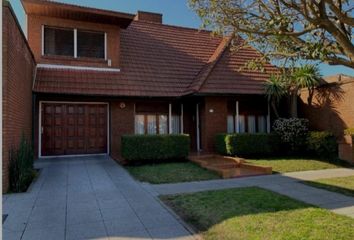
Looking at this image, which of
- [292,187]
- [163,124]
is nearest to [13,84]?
[163,124]

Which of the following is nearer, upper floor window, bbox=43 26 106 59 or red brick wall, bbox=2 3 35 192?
red brick wall, bbox=2 3 35 192

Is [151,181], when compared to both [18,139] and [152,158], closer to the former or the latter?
[152,158]

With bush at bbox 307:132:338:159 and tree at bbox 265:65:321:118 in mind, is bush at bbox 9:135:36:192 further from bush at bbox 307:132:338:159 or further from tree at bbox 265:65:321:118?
bush at bbox 307:132:338:159

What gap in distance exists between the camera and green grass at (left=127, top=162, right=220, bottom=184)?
9.38m

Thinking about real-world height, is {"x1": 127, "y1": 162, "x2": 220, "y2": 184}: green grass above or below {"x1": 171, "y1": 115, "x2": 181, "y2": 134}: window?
below

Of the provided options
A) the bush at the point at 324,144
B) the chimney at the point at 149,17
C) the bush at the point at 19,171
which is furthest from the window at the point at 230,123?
the bush at the point at 19,171

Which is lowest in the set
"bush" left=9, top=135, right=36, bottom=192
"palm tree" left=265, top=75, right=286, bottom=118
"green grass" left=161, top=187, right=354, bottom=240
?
"green grass" left=161, top=187, right=354, bottom=240

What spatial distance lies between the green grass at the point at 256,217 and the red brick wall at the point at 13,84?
4.40m

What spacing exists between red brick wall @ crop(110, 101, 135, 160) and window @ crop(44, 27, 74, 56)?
3.33m

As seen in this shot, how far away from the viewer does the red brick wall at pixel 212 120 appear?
14.0 meters

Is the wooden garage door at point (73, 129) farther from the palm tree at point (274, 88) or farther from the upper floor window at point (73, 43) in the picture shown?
the palm tree at point (274, 88)

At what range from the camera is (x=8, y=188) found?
24.6 ft

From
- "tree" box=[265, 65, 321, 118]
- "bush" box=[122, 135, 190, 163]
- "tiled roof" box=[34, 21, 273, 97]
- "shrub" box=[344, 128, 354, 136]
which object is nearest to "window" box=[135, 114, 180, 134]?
"tiled roof" box=[34, 21, 273, 97]

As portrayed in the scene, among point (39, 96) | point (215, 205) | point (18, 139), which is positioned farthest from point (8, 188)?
point (39, 96)
